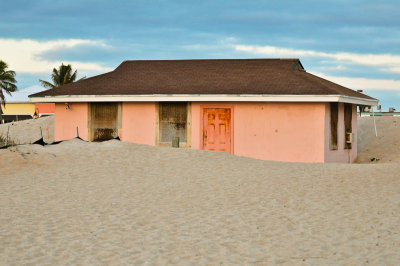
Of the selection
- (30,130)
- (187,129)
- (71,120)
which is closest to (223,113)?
(187,129)

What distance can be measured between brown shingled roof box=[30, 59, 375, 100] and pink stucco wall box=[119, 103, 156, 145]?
716mm

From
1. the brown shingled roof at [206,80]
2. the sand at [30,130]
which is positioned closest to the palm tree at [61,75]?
the sand at [30,130]

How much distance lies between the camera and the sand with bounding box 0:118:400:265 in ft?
24.9

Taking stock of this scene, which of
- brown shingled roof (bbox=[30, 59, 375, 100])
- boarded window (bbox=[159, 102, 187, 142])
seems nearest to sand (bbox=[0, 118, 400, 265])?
boarded window (bbox=[159, 102, 187, 142])

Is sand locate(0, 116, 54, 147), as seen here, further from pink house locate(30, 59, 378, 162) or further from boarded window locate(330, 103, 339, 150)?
boarded window locate(330, 103, 339, 150)

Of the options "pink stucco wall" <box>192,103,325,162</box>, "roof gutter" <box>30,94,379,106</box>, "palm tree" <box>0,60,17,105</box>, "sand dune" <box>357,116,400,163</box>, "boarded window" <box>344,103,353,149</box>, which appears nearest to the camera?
"roof gutter" <box>30,94,379,106</box>

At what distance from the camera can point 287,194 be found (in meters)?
12.4

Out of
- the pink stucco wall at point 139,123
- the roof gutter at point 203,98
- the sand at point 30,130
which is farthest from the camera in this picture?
the sand at point 30,130

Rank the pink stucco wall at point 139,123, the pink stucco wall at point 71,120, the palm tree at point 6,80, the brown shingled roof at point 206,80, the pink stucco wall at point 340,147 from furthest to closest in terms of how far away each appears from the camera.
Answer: the palm tree at point 6,80 < the pink stucco wall at point 71,120 < the pink stucco wall at point 139,123 < the brown shingled roof at point 206,80 < the pink stucco wall at point 340,147

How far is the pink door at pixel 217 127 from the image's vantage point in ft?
67.3

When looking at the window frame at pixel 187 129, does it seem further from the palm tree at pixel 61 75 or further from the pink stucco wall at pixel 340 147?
the palm tree at pixel 61 75

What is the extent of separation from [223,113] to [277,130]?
7.28 feet

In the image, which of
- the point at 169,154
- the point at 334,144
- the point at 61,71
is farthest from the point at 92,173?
the point at 61,71

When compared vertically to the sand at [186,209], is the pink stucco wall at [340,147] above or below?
above
